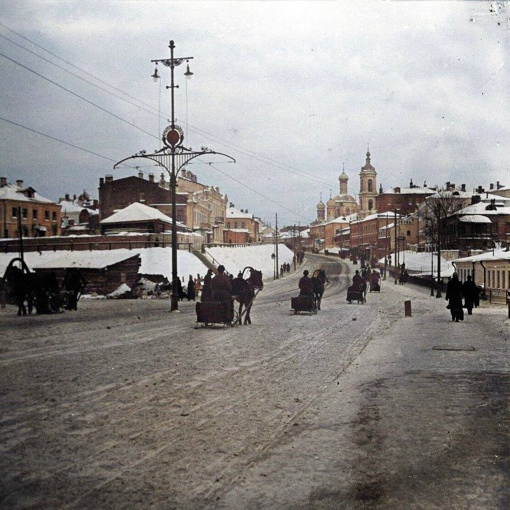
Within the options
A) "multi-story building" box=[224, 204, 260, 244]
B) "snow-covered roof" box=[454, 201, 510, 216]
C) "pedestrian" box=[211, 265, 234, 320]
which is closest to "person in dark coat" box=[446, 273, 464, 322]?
"pedestrian" box=[211, 265, 234, 320]

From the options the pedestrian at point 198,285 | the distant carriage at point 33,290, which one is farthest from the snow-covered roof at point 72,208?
the distant carriage at point 33,290

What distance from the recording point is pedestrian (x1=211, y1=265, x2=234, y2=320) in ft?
52.6

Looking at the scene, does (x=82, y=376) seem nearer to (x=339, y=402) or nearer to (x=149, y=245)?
(x=339, y=402)

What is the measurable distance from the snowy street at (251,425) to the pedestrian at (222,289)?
8.79ft

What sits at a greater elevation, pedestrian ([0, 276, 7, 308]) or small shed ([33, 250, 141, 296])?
small shed ([33, 250, 141, 296])

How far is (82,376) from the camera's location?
30.7ft

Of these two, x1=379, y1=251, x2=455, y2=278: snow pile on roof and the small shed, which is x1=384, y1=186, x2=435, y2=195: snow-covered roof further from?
the small shed

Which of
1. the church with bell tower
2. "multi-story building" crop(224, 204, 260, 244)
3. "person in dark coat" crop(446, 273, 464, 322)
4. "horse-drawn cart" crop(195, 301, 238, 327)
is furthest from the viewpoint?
the church with bell tower

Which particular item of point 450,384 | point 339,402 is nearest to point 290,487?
point 339,402

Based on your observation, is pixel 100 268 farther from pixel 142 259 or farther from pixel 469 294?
pixel 469 294

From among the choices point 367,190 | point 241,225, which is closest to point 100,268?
point 241,225

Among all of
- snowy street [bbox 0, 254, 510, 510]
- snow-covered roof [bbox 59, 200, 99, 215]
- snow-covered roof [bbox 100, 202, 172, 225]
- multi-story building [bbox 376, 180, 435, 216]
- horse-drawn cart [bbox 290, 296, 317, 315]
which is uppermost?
multi-story building [bbox 376, 180, 435, 216]

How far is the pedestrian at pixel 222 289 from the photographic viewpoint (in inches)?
631

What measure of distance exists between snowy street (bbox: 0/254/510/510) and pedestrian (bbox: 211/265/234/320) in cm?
268
